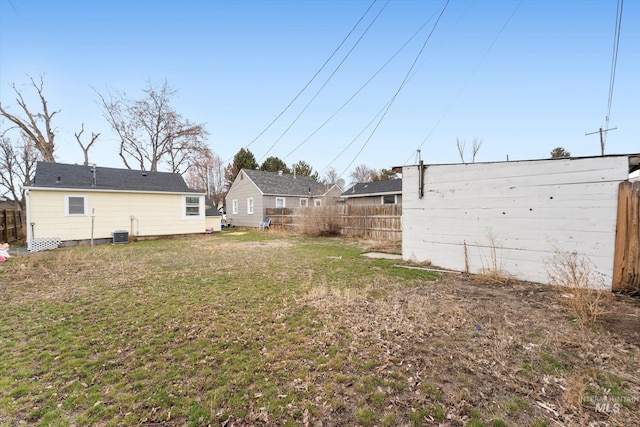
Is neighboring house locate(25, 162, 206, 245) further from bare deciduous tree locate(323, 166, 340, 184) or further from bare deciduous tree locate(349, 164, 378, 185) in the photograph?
bare deciduous tree locate(349, 164, 378, 185)

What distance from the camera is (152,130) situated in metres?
23.5

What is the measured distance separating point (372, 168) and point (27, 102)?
4385 centimetres

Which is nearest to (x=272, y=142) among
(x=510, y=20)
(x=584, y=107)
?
(x=510, y=20)

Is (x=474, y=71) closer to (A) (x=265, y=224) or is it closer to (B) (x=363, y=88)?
(B) (x=363, y=88)

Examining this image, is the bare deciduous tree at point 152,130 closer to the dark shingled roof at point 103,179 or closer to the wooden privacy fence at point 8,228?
the dark shingled roof at point 103,179

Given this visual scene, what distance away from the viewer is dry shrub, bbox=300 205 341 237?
14.9 m

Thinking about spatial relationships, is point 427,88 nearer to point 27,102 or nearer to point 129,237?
point 129,237

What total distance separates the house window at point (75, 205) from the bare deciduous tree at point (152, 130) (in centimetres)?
1291

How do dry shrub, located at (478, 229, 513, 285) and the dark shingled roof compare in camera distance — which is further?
the dark shingled roof

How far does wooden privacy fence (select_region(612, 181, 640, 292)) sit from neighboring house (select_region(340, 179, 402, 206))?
16133mm

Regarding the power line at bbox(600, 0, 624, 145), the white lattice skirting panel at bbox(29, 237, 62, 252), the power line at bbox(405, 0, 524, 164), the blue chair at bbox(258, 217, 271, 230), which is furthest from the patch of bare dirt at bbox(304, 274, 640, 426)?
the blue chair at bbox(258, 217, 271, 230)

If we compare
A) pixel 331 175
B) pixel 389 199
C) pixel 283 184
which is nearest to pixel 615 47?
pixel 389 199

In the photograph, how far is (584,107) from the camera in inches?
510
